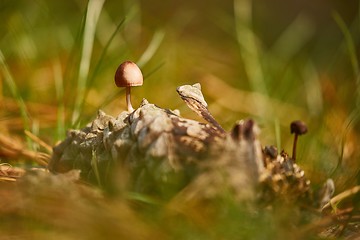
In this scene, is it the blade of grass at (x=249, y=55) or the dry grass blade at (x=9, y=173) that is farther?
the blade of grass at (x=249, y=55)

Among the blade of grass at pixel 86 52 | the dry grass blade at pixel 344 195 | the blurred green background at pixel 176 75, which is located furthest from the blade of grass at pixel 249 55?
the dry grass blade at pixel 344 195

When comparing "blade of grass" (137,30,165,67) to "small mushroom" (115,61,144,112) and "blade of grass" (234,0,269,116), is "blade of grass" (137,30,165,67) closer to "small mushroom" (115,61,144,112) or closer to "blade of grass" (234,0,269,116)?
"blade of grass" (234,0,269,116)

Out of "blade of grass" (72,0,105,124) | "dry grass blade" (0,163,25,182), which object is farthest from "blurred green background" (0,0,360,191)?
"dry grass blade" (0,163,25,182)

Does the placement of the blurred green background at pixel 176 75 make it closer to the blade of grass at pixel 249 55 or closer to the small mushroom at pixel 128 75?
the blade of grass at pixel 249 55

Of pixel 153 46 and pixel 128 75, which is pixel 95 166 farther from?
pixel 153 46

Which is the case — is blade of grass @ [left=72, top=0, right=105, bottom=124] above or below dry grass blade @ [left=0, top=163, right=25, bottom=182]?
above

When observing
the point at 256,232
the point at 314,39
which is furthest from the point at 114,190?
the point at 314,39

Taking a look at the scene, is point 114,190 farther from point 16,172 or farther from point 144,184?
point 16,172
